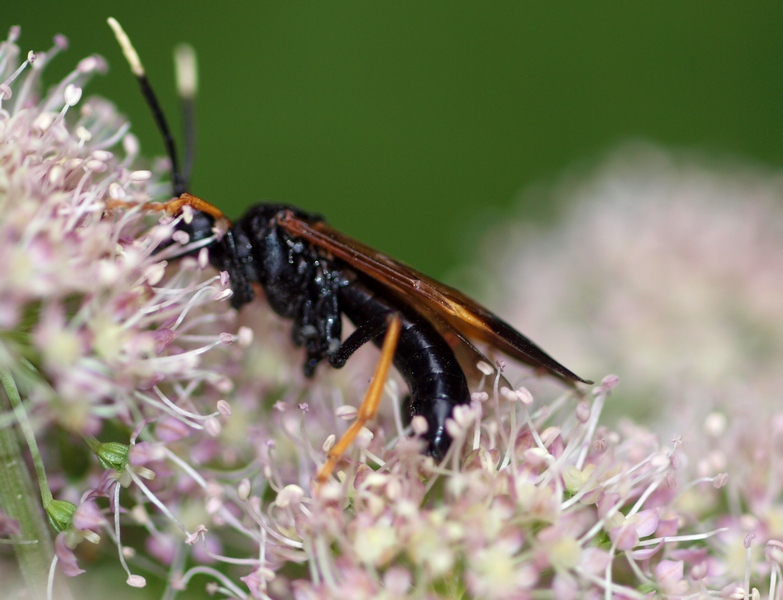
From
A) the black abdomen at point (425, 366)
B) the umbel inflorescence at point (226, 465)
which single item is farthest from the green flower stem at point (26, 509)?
the black abdomen at point (425, 366)

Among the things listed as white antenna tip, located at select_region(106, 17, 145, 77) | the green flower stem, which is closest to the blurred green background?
white antenna tip, located at select_region(106, 17, 145, 77)

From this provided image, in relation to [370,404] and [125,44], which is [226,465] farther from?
[125,44]

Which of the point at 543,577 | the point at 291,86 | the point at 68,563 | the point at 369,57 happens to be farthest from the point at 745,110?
the point at 68,563

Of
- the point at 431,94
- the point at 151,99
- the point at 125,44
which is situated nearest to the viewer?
the point at 125,44

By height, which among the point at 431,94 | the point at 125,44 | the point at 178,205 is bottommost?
the point at 178,205

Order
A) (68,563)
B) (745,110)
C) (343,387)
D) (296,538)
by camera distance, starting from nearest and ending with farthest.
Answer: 1. (68,563)
2. (296,538)
3. (343,387)
4. (745,110)

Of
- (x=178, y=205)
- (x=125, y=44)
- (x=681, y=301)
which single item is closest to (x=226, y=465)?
(x=178, y=205)

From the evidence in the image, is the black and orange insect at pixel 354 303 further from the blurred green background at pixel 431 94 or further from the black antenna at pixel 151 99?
the blurred green background at pixel 431 94

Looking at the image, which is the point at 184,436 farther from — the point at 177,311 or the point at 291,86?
the point at 291,86
